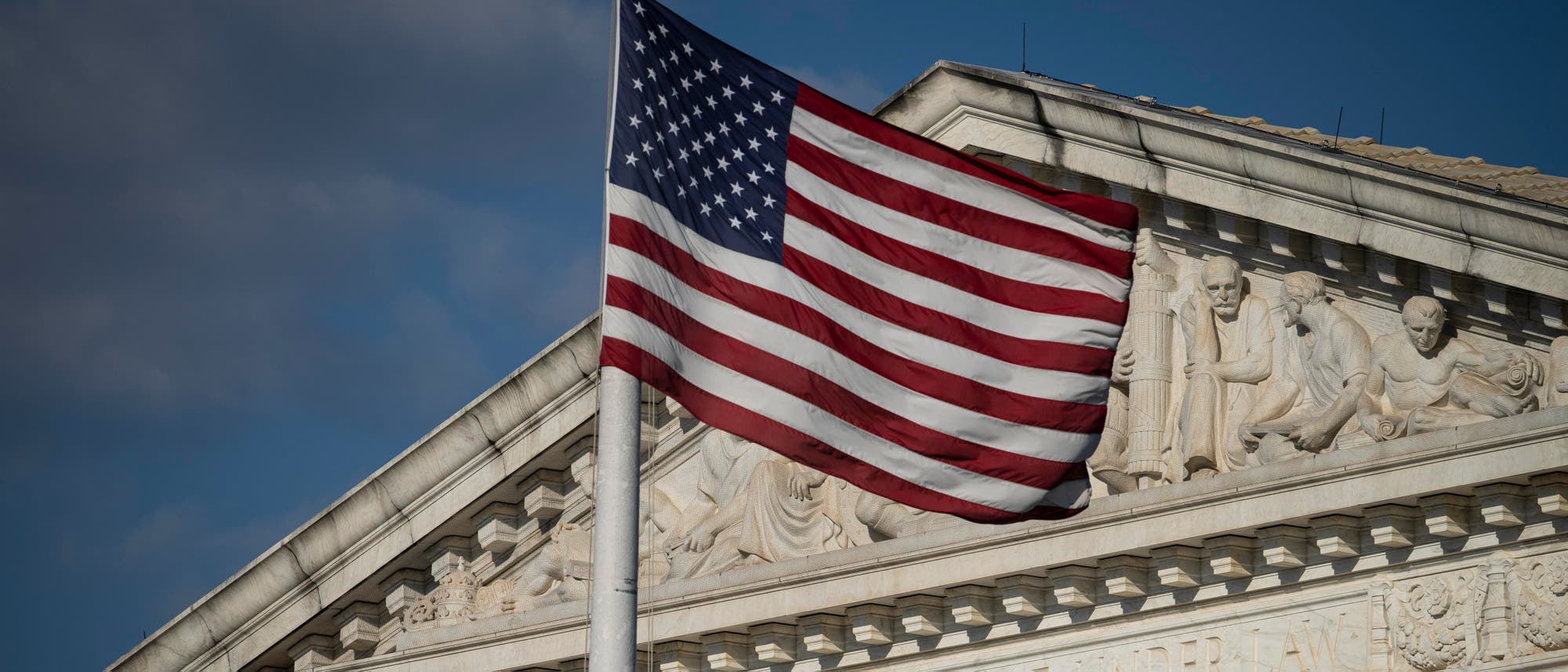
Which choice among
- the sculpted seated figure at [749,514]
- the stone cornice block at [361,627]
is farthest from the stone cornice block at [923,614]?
the stone cornice block at [361,627]

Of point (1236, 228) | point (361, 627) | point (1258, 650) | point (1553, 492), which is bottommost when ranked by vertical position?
point (1258, 650)

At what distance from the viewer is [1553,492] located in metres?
16.6

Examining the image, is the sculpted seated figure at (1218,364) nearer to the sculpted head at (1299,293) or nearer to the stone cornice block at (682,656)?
the sculpted head at (1299,293)

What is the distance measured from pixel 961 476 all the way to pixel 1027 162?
695 centimetres

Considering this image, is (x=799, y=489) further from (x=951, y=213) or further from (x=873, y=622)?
(x=951, y=213)

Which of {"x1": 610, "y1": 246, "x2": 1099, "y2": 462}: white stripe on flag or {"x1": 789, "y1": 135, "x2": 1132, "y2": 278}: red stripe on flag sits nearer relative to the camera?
{"x1": 610, "y1": 246, "x2": 1099, "y2": 462}: white stripe on flag

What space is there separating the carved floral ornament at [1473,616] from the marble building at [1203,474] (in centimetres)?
2

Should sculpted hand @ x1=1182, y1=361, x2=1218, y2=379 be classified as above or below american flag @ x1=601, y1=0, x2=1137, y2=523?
above

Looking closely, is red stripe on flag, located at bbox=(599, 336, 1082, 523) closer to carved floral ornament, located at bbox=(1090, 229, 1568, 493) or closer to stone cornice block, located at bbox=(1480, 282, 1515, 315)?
carved floral ornament, located at bbox=(1090, 229, 1568, 493)

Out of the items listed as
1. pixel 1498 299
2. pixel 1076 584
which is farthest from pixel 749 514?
pixel 1498 299

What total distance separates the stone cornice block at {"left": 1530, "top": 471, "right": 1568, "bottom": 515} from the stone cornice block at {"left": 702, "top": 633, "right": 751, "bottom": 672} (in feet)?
23.3

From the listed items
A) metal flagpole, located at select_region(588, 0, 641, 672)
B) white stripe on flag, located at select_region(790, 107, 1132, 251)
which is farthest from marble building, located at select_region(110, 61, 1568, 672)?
metal flagpole, located at select_region(588, 0, 641, 672)

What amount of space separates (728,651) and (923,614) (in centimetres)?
199

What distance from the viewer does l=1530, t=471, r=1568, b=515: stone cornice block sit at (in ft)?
54.3
